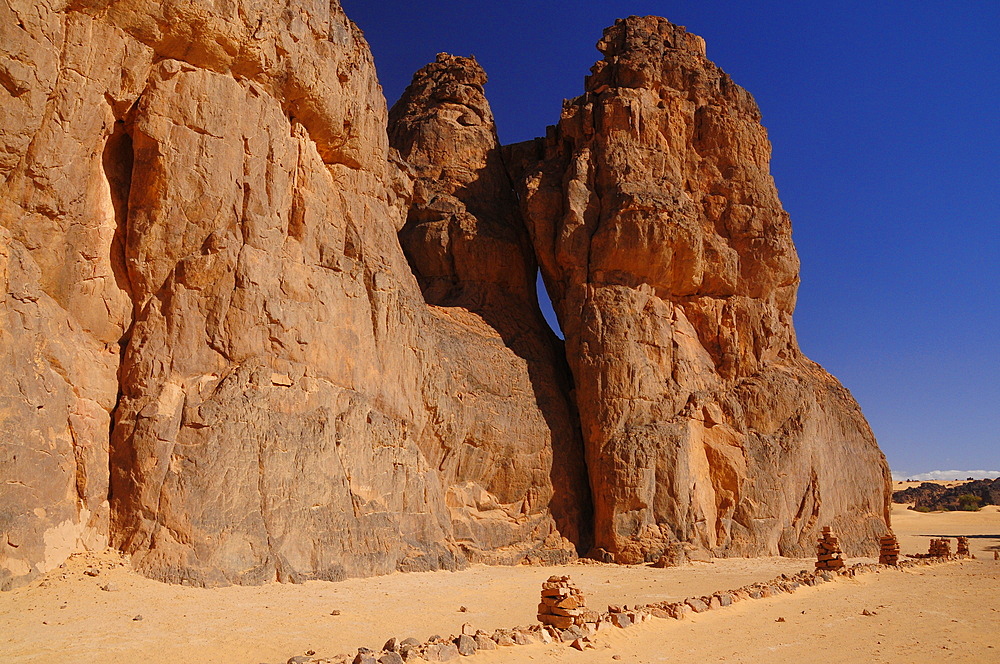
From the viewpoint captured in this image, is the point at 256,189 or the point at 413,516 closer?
the point at 256,189

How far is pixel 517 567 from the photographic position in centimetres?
2016

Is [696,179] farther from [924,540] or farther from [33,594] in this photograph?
[33,594]

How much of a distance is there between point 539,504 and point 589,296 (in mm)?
6503

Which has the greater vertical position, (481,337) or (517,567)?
(481,337)

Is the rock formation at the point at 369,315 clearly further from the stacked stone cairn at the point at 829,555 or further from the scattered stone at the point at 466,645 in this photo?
the scattered stone at the point at 466,645

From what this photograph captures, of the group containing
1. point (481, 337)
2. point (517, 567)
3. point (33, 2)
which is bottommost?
point (517, 567)

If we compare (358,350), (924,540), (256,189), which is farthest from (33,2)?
(924,540)

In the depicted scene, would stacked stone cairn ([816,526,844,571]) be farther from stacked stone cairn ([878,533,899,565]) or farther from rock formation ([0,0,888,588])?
rock formation ([0,0,888,588])

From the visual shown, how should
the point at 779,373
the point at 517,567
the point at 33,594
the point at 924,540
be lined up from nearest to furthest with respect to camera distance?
the point at 33,594
the point at 517,567
the point at 779,373
the point at 924,540

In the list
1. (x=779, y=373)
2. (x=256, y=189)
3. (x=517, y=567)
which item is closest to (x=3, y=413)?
(x=256, y=189)

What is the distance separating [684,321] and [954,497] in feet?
148

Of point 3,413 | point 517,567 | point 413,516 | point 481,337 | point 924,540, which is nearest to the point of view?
point 3,413

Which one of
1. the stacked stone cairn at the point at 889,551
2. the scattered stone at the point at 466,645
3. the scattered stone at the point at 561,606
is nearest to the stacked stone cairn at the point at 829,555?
the stacked stone cairn at the point at 889,551

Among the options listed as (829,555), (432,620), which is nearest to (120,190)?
(432,620)
